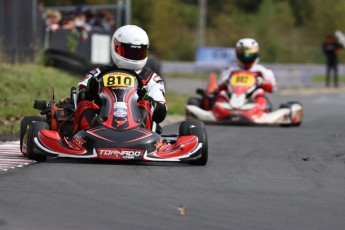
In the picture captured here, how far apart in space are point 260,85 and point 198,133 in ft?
24.7

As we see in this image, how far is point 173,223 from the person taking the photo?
7242 millimetres

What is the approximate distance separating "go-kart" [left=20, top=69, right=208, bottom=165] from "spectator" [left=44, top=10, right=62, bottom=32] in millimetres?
15481

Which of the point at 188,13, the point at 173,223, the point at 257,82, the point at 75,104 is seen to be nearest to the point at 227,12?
the point at 188,13

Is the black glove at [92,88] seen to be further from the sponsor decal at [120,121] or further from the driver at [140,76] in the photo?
the sponsor decal at [120,121]

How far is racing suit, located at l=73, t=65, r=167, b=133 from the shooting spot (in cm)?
1112

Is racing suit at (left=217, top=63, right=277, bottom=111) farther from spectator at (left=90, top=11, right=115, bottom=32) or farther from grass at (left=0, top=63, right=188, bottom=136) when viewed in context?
spectator at (left=90, top=11, right=115, bottom=32)

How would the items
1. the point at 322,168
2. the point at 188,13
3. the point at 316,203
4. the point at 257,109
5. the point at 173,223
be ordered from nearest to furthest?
1. the point at 173,223
2. the point at 316,203
3. the point at 322,168
4. the point at 257,109
5. the point at 188,13

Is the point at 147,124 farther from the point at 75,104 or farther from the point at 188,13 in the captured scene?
the point at 188,13

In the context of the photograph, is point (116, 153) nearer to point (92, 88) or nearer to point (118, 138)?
point (118, 138)

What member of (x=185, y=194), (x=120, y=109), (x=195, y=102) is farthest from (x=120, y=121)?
(x=195, y=102)

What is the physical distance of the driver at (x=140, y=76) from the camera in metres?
11.3

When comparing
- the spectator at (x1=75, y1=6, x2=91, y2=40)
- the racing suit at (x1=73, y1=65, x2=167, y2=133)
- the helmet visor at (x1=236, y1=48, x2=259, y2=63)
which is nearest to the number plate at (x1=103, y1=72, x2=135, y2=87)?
the racing suit at (x1=73, y1=65, x2=167, y2=133)

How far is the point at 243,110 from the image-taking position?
711 inches

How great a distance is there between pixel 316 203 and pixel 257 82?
32.9 feet
